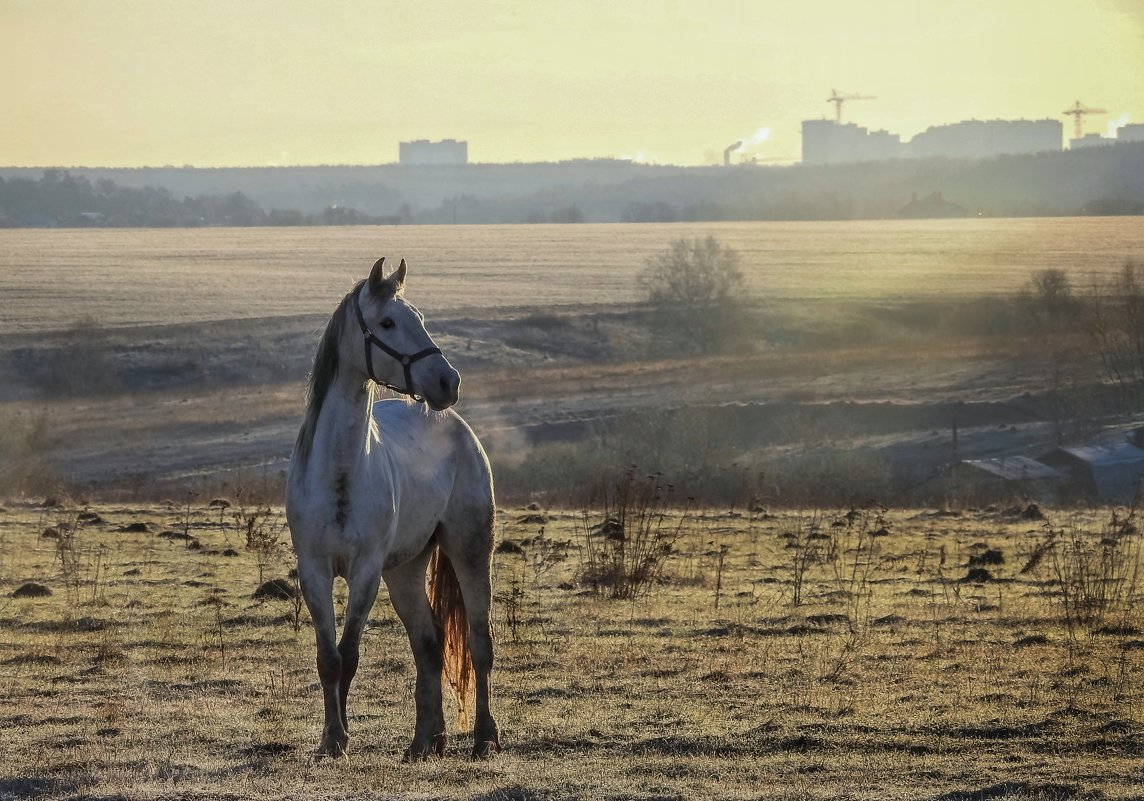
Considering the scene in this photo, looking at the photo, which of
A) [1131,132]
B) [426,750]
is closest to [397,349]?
[426,750]

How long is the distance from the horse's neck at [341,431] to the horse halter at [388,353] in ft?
0.51

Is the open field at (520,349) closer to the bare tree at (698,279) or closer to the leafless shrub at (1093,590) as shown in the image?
the bare tree at (698,279)

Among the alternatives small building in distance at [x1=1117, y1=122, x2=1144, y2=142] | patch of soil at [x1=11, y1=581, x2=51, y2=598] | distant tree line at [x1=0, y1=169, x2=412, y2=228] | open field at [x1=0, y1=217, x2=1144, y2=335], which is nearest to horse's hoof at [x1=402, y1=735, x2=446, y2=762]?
patch of soil at [x1=11, y1=581, x2=51, y2=598]

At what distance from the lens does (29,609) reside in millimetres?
13375

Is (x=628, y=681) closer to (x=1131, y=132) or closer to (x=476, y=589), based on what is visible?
(x=476, y=589)

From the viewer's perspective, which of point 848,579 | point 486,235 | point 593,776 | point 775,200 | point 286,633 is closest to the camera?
point 593,776

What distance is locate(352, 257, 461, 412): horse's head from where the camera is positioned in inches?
294

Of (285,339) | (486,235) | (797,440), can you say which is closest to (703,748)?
(797,440)

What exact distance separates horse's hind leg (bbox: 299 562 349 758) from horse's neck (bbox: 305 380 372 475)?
0.54 m

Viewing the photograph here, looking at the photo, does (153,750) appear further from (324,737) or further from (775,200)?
(775,200)

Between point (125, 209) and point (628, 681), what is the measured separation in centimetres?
11087

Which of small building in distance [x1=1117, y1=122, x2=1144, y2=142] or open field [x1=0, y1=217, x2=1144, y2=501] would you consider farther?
small building in distance [x1=1117, y1=122, x2=1144, y2=142]

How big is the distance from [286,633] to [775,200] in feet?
512

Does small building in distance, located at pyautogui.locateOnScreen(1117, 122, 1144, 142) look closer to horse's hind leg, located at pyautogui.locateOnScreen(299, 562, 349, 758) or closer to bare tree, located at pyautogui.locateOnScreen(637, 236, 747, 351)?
bare tree, located at pyautogui.locateOnScreen(637, 236, 747, 351)
